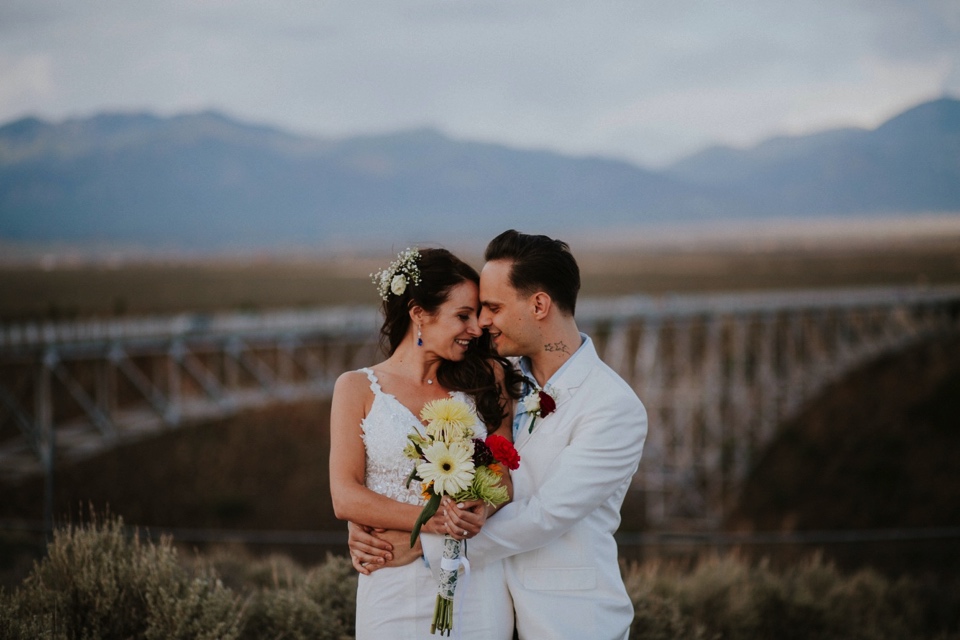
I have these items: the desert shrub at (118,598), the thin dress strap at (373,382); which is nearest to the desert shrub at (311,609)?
the desert shrub at (118,598)

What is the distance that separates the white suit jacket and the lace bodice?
1.22ft

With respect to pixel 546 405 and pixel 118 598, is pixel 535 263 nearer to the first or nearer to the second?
pixel 546 405

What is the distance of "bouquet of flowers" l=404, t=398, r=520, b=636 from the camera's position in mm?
3188

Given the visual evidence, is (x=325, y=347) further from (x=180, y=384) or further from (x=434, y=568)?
(x=434, y=568)

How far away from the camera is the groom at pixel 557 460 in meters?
3.43

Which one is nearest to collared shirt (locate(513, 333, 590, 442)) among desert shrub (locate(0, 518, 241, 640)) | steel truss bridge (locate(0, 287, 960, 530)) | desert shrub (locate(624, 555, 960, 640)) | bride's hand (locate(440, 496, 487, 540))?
bride's hand (locate(440, 496, 487, 540))

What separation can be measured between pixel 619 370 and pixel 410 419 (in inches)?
1149

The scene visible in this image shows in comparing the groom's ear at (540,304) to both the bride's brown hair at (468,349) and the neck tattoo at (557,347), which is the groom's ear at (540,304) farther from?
the bride's brown hair at (468,349)

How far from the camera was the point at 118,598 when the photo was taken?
15.5 feet

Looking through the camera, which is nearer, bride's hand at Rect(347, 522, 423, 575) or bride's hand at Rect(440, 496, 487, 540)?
bride's hand at Rect(440, 496, 487, 540)

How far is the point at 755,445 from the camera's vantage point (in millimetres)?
38219

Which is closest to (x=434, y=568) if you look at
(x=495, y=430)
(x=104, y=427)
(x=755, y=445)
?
(x=495, y=430)

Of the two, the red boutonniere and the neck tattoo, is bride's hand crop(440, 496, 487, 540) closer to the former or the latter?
the red boutonniere

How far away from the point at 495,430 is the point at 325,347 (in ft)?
140
